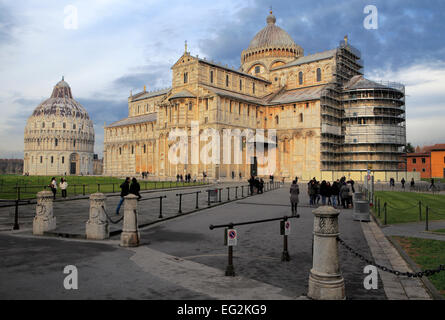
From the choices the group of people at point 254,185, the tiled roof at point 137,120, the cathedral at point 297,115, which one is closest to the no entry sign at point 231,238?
the group of people at point 254,185

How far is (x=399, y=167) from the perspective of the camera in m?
65.4

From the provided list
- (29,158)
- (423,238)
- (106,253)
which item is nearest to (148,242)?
(106,253)

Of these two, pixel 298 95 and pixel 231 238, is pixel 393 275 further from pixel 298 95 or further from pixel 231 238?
pixel 298 95

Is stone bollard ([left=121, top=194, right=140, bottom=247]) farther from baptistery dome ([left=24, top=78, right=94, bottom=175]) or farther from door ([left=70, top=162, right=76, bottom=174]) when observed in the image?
door ([left=70, top=162, right=76, bottom=174])

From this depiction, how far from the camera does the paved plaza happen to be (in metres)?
6.49

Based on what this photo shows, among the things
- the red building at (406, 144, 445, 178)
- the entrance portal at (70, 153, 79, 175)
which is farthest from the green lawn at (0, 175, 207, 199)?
the entrance portal at (70, 153, 79, 175)

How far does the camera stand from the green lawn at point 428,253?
7.49 meters

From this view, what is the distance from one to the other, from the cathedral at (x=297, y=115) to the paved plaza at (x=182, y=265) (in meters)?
42.0

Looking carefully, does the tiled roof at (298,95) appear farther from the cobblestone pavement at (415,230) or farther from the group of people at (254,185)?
the cobblestone pavement at (415,230)

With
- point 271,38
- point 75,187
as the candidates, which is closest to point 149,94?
point 271,38

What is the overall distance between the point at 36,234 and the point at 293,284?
31.8 ft

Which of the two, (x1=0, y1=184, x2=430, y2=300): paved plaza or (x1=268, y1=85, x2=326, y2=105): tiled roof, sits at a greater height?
(x1=268, y1=85, x2=326, y2=105): tiled roof

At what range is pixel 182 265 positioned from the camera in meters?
8.48

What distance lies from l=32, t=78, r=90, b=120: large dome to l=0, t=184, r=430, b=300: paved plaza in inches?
6204
